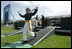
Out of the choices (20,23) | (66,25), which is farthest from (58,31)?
(20,23)

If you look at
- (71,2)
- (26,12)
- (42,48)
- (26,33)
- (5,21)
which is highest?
(71,2)

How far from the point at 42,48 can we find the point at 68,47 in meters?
1.78

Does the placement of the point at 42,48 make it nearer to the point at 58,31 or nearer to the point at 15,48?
the point at 15,48

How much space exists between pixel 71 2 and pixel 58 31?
6.95m

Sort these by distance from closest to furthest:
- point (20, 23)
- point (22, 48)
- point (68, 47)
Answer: point (68, 47) < point (22, 48) < point (20, 23)

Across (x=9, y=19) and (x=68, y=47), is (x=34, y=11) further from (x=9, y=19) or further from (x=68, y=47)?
(x=9, y=19)

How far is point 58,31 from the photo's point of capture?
596 inches

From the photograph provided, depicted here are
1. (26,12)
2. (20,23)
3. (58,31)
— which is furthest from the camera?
(20,23)

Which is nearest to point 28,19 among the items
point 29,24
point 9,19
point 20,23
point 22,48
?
point 29,24

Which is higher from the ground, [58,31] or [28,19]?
[28,19]

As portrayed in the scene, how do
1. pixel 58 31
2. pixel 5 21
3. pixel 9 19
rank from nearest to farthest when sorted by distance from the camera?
pixel 58 31 → pixel 9 19 → pixel 5 21

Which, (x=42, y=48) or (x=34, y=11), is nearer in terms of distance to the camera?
(x=42, y=48)

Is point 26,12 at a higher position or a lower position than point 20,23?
higher

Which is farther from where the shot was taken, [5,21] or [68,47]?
[5,21]
